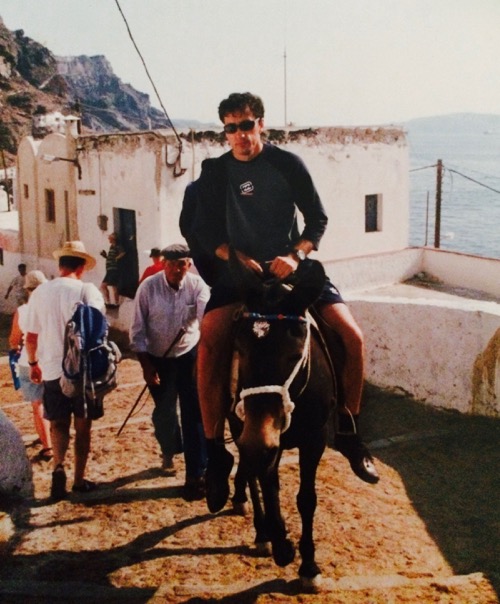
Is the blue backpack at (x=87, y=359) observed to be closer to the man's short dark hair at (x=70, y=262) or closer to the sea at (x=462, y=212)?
the man's short dark hair at (x=70, y=262)

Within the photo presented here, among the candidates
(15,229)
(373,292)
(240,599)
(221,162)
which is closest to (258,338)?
(221,162)

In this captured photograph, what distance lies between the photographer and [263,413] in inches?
148

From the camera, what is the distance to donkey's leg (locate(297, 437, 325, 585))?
448cm

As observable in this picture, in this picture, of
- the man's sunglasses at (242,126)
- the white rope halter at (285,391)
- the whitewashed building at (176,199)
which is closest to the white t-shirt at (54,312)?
the man's sunglasses at (242,126)

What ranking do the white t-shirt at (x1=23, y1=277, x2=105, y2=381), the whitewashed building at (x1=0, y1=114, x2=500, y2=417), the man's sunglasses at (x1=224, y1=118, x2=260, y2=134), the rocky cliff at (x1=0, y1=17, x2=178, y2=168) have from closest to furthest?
1. the man's sunglasses at (x1=224, y1=118, x2=260, y2=134)
2. the white t-shirt at (x1=23, y1=277, x2=105, y2=381)
3. the whitewashed building at (x1=0, y1=114, x2=500, y2=417)
4. the rocky cliff at (x1=0, y1=17, x2=178, y2=168)

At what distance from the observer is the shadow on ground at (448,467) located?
5070mm

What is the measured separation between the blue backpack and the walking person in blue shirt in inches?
16.0

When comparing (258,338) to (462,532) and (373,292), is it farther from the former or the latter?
(373,292)

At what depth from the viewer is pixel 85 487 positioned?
5906 mm

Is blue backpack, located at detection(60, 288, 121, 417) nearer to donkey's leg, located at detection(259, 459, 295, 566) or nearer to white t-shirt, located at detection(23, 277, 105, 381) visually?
white t-shirt, located at detection(23, 277, 105, 381)

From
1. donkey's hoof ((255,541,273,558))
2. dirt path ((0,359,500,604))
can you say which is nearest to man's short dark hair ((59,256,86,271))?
dirt path ((0,359,500,604))

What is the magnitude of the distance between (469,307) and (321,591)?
167 inches

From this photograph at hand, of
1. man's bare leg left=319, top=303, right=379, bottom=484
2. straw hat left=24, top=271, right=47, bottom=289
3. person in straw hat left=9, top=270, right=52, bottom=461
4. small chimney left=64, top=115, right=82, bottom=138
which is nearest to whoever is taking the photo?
man's bare leg left=319, top=303, right=379, bottom=484

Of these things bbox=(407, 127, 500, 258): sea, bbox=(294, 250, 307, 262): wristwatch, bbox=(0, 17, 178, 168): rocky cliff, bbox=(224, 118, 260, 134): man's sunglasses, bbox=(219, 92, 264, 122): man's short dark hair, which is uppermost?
bbox=(0, 17, 178, 168): rocky cliff
